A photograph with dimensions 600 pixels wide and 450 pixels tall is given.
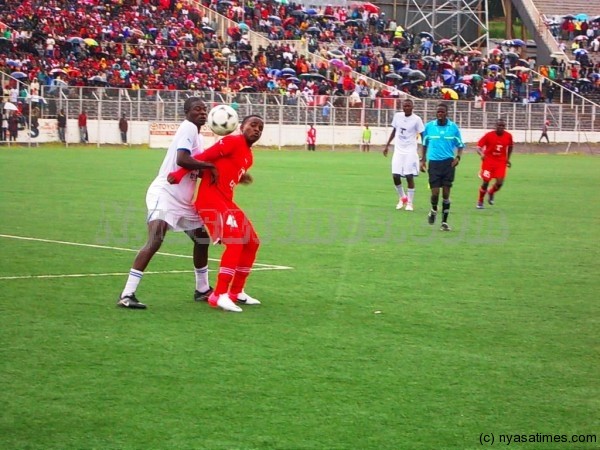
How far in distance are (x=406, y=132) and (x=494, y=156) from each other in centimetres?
295

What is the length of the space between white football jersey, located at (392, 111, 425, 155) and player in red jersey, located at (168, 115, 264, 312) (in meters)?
11.8

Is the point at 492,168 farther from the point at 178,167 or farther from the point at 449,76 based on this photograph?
the point at 449,76

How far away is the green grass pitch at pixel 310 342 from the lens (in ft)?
19.7

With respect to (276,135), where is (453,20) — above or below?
above

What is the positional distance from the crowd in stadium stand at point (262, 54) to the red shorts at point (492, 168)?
26837 millimetres

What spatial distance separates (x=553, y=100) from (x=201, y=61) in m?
20.5

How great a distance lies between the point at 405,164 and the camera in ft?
70.1

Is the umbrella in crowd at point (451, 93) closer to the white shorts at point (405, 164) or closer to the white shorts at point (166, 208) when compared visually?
the white shorts at point (405, 164)

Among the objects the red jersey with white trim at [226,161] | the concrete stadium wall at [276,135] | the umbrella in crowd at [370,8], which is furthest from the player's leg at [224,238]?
the umbrella in crowd at [370,8]

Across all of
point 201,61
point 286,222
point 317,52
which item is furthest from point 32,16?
point 286,222

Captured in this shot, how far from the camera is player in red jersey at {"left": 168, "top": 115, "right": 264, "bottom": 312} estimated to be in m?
9.60

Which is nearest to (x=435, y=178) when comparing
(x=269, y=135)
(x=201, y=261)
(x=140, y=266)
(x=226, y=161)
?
(x=201, y=261)

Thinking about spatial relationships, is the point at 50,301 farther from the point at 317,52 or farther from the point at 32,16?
the point at 317,52

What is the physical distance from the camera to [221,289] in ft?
31.6
